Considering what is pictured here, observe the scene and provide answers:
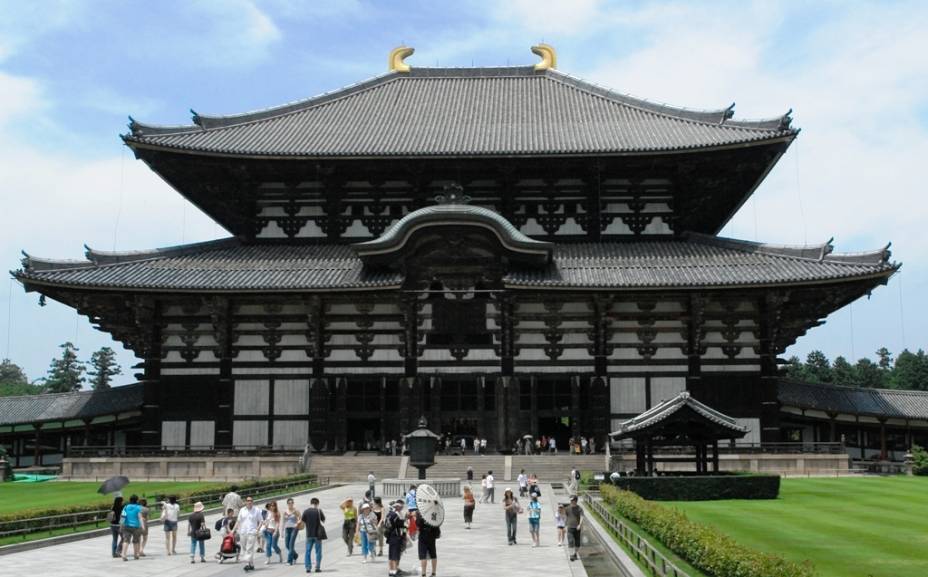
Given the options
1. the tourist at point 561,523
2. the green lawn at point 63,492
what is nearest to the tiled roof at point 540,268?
the green lawn at point 63,492

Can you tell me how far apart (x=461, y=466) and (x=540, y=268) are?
11317 millimetres

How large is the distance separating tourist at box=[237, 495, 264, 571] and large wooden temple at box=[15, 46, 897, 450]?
2757 cm

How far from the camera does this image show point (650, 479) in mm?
35438

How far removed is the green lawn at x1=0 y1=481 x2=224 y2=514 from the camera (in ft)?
123

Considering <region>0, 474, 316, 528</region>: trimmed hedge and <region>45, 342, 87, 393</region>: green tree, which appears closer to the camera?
<region>0, 474, 316, 528</region>: trimmed hedge

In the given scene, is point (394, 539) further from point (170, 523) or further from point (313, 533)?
point (170, 523)

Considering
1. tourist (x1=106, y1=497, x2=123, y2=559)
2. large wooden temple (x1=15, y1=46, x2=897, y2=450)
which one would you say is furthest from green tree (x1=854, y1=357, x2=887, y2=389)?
tourist (x1=106, y1=497, x2=123, y2=559)

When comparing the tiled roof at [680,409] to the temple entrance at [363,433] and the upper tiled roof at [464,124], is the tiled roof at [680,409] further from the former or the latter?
the upper tiled roof at [464,124]

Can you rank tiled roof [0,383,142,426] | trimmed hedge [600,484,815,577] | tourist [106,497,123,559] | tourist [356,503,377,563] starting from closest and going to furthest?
trimmed hedge [600,484,815,577] → tourist [356,503,377,563] → tourist [106,497,123,559] → tiled roof [0,383,142,426]

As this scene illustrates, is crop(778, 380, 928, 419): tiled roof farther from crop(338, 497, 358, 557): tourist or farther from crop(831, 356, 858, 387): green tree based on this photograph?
crop(831, 356, 858, 387): green tree

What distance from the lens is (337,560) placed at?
81.5 feet

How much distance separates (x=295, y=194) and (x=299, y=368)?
10.8 metres

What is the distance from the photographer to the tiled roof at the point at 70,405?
58.0 metres

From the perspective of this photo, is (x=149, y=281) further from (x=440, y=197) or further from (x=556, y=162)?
(x=556, y=162)
